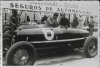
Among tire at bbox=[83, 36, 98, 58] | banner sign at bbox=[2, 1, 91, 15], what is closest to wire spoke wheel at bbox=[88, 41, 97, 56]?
tire at bbox=[83, 36, 98, 58]

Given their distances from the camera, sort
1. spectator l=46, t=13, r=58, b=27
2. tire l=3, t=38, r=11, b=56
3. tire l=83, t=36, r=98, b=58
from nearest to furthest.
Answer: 1. tire l=3, t=38, r=11, b=56
2. spectator l=46, t=13, r=58, b=27
3. tire l=83, t=36, r=98, b=58

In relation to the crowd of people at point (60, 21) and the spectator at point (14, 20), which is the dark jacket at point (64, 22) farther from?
the spectator at point (14, 20)

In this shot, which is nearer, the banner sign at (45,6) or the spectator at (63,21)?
the banner sign at (45,6)

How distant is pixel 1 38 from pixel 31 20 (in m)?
0.44

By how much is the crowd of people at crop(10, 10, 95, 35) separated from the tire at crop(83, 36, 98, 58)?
100mm

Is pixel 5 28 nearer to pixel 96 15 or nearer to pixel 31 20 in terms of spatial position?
pixel 31 20

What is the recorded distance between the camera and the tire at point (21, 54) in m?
2.56

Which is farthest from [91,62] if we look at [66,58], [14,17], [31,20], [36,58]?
[14,17]

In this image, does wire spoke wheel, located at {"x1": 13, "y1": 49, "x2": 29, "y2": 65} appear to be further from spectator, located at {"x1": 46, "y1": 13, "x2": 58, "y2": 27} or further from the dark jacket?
the dark jacket

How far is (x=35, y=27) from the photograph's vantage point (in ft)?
8.71

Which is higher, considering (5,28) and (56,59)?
(5,28)

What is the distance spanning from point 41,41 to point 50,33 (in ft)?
0.54

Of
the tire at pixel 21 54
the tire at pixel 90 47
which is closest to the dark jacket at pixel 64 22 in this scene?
the tire at pixel 90 47

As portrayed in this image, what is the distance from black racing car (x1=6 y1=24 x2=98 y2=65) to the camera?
2.58 meters
